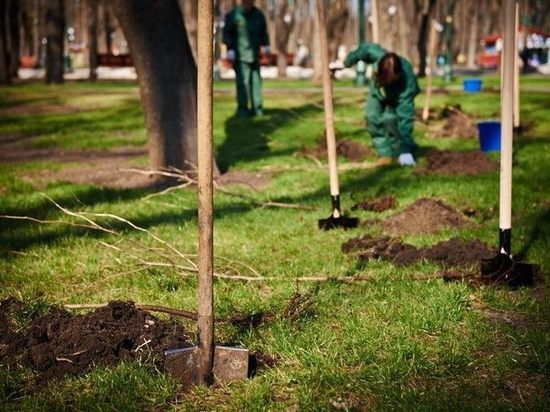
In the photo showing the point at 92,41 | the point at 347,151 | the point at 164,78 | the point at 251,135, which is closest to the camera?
the point at 164,78

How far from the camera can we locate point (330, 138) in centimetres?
548

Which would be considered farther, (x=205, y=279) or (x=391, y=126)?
(x=391, y=126)

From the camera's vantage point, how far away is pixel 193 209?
6613 mm

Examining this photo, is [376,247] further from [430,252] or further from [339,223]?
[339,223]

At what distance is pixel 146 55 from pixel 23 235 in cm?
275

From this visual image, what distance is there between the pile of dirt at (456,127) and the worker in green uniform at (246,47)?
354 cm

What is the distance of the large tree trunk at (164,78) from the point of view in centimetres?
751

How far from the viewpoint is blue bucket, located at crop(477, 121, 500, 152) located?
8821 mm

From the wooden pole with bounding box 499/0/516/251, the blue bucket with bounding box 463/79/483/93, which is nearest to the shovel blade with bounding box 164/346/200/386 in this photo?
the wooden pole with bounding box 499/0/516/251

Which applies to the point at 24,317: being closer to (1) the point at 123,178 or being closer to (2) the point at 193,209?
(2) the point at 193,209

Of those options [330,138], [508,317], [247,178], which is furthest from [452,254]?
[247,178]

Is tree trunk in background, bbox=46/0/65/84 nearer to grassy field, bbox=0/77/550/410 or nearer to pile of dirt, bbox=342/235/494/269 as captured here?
grassy field, bbox=0/77/550/410

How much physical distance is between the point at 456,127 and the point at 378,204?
514 cm

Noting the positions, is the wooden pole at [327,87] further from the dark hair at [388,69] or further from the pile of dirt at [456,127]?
the pile of dirt at [456,127]
